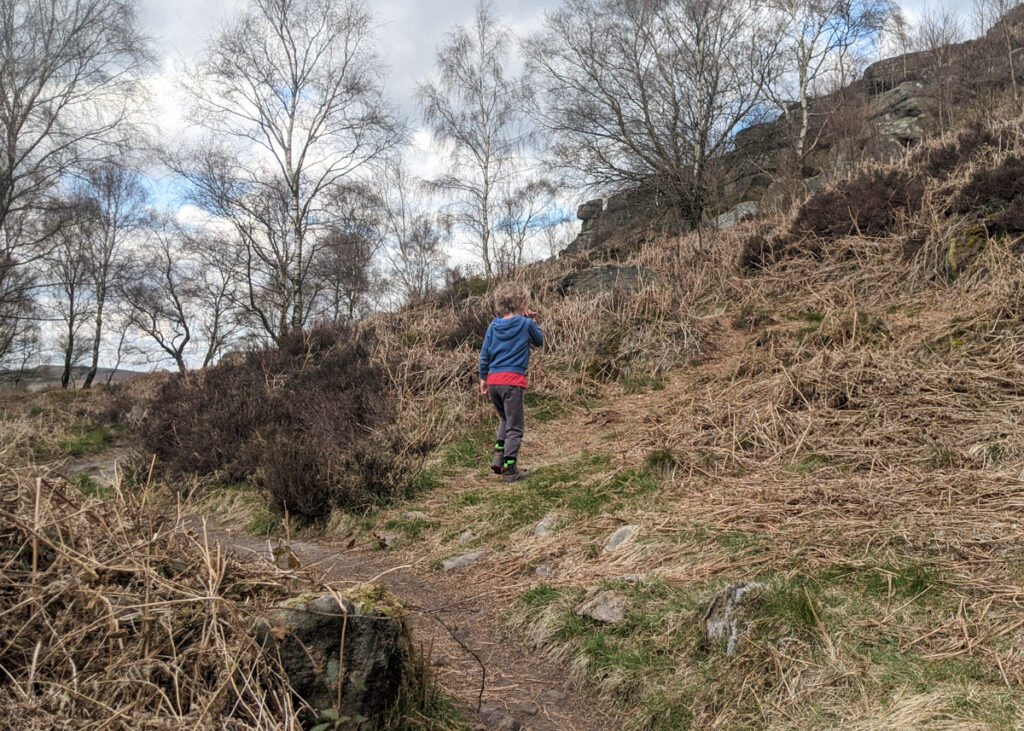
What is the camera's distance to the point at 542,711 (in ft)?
8.93

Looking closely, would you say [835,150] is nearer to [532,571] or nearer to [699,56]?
[699,56]

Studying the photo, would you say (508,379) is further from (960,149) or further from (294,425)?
(960,149)

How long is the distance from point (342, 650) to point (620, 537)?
2.53 metres

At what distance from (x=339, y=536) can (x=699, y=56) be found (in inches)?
623

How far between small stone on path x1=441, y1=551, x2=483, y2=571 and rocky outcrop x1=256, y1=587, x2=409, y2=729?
7.57ft

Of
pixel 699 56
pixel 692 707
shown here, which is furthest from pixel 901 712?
pixel 699 56

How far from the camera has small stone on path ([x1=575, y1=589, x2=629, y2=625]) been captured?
3.17 metres

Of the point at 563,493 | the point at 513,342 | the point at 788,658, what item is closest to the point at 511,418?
the point at 513,342

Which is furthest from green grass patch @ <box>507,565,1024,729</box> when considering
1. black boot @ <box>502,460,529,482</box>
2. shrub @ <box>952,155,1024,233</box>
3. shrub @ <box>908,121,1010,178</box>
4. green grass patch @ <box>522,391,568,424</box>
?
shrub @ <box>908,121,1010,178</box>

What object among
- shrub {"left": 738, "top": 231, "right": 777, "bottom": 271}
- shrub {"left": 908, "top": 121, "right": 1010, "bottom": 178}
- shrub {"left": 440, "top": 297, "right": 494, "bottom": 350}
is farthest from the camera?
shrub {"left": 738, "top": 231, "right": 777, "bottom": 271}

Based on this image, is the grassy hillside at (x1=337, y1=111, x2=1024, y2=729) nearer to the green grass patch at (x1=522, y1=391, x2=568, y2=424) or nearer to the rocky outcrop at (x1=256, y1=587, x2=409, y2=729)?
the green grass patch at (x1=522, y1=391, x2=568, y2=424)

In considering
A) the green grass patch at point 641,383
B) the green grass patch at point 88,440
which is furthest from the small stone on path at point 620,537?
the green grass patch at point 88,440

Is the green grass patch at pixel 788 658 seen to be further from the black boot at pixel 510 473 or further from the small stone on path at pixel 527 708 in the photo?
the black boot at pixel 510 473

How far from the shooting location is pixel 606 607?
3.25 meters
